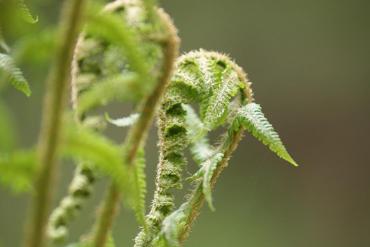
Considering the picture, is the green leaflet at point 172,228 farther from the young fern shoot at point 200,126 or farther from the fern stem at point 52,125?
the fern stem at point 52,125

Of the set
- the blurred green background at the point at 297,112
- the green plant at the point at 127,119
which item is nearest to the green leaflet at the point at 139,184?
the green plant at the point at 127,119

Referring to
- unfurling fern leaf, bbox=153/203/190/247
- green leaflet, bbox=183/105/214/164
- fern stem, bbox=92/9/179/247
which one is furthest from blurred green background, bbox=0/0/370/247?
fern stem, bbox=92/9/179/247

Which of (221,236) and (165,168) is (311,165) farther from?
(165,168)

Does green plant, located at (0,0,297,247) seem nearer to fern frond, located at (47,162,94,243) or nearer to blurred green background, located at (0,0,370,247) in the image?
fern frond, located at (47,162,94,243)

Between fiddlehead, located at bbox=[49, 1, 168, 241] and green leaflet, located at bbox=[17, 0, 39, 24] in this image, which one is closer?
fiddlehead, located at bbox=[49, 1, 168, 241]

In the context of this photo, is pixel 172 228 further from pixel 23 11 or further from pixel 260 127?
pixel 23 11

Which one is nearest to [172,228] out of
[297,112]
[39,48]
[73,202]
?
[73,202]

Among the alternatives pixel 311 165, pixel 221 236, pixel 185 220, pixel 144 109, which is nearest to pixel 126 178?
pixel 144 109
